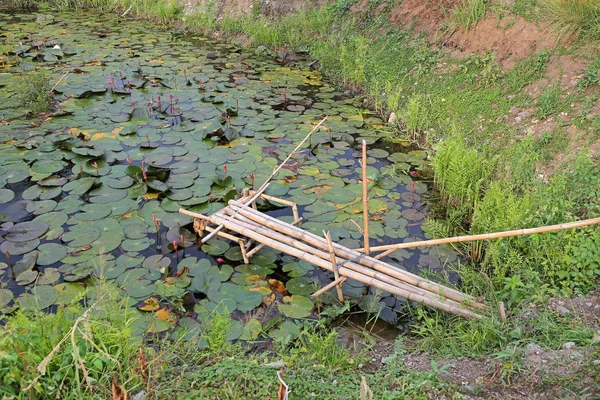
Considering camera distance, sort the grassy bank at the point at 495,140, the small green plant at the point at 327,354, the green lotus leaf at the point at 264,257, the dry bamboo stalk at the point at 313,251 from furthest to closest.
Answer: the green lotus leaf at the point at 264,257
the grassy bank at the point at 495,140
the dry bamboo stalk at the point at 313,251
the small green plant at the point at 327,354

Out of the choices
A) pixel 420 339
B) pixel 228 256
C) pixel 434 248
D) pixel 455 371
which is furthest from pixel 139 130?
pixel 455 371

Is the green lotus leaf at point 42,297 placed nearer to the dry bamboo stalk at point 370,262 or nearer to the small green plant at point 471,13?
the dry bamboo stalk at point 370,262

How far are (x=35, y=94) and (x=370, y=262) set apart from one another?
5198 millimetres

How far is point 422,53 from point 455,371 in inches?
201

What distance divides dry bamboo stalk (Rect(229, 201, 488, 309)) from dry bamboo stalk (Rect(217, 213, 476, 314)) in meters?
0.04

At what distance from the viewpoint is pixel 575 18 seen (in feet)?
17.1

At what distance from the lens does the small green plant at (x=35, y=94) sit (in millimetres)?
6051

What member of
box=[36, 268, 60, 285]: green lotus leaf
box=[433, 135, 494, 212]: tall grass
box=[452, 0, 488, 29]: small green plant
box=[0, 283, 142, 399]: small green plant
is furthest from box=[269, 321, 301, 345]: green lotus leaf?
box=[452, 0, 488, 29]: small green plant

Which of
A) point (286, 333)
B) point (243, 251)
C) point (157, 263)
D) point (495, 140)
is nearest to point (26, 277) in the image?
point (157, 263)

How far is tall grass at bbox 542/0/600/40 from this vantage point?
5062mm

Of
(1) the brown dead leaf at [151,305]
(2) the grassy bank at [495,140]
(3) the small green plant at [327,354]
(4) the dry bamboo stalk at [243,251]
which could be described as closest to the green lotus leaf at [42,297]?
(1) the brown dead leaf at [151,305]

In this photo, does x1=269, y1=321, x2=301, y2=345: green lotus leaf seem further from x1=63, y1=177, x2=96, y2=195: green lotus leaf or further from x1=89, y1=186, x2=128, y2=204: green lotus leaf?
x1=63, y1=177, x2=96, y2=195: green lotus leaf

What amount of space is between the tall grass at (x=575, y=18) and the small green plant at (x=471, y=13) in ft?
3.07

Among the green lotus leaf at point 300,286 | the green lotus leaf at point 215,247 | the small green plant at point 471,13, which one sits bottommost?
the green lotus leaf at point 300,286
